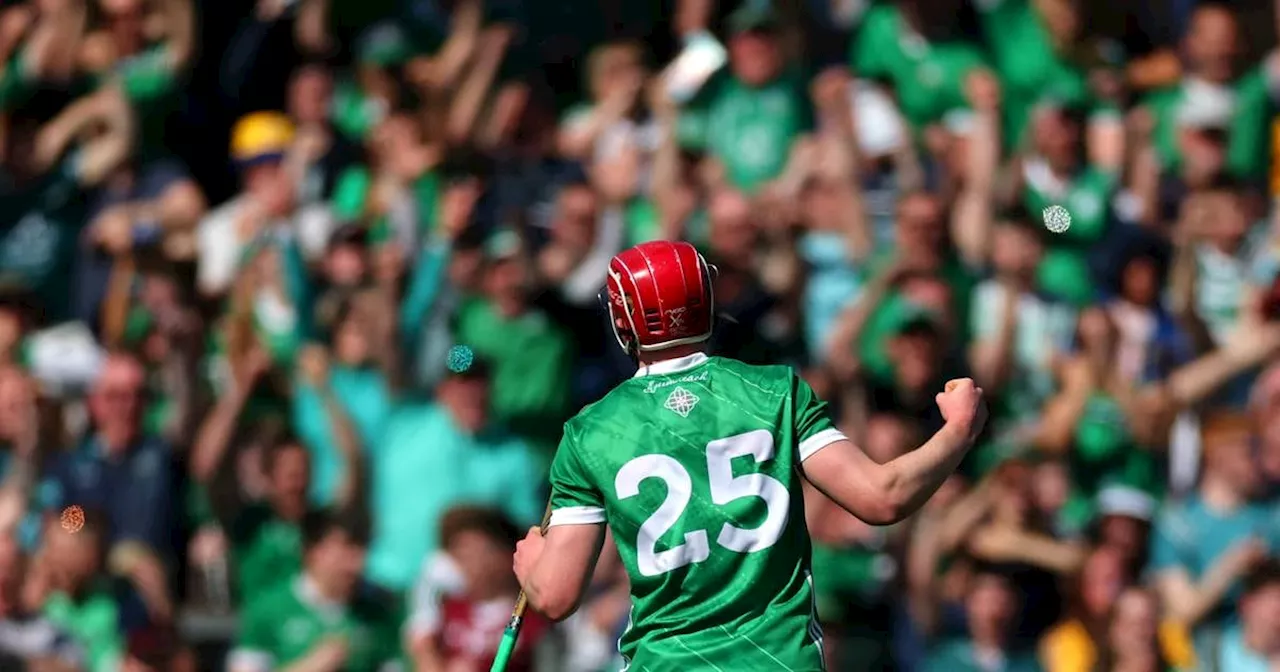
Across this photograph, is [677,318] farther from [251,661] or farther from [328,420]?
[328,420]

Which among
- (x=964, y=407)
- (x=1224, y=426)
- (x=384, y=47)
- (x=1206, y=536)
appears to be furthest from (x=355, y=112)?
(x=964, y=407)

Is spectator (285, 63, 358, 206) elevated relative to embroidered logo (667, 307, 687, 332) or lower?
lower

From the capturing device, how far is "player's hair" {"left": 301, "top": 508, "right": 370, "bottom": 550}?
9.80m

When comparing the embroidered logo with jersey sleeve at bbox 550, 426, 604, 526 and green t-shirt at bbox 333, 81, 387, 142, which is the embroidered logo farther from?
green t-shirt at bbox 333, 81, 387, 142

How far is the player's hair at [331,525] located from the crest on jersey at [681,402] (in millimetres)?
4795

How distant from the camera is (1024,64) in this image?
10.6 meters

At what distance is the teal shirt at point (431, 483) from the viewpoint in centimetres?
980

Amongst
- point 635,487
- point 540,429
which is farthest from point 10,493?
point 635,487

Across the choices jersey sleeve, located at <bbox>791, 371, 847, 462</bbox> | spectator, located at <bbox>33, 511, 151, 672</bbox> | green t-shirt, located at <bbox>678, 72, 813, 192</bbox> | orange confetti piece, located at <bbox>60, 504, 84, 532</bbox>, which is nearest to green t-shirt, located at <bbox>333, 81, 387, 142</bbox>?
green t-shirt, located at <bbox>678, 72, 813, 192</bbox>

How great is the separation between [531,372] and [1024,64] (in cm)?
296

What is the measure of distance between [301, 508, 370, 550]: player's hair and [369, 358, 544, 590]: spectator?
69mm

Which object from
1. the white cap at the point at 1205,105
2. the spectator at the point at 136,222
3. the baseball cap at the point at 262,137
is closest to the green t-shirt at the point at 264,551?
the spectator at the point at 136,222

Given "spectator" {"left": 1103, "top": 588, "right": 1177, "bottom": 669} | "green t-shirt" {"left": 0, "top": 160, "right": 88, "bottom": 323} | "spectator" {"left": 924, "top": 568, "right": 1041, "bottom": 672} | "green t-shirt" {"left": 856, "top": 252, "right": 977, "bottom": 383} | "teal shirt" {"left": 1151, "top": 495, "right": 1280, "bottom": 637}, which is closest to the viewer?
"spectator" {"left": 1103, "top": 588, "right": 1177, "bottom": 669}

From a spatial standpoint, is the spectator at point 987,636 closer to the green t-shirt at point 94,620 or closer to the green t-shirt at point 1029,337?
the green t-shirt at point 1029,337
